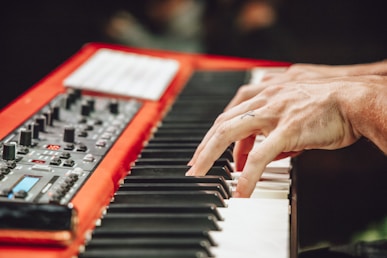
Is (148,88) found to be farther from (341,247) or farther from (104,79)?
(341,247)

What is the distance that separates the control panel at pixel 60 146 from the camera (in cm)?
155

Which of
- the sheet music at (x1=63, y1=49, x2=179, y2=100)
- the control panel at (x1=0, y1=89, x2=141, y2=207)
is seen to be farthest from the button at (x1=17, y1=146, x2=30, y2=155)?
the sheet music at (x1=63, y1=49, x2=179, y2=100)

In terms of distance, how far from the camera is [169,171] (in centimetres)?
183

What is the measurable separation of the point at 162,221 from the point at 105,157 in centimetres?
41

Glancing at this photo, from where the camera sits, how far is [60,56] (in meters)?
4.09

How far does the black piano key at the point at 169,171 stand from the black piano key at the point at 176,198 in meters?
0.17

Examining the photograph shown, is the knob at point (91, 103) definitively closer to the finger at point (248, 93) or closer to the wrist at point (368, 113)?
the finger at point (248, 93)

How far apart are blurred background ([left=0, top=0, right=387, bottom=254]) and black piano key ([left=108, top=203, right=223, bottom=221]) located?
2.10 meters

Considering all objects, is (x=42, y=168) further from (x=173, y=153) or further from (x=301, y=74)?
(x=301, y=74)

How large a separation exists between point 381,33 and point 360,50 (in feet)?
0.54

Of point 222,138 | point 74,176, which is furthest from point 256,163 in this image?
point 74,176

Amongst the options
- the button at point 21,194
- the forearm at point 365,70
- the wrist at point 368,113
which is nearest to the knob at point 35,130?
the button at point 21,194

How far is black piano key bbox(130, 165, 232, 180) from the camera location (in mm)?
1821

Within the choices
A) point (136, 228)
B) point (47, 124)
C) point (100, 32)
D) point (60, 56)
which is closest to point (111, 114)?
point (47, 124)
